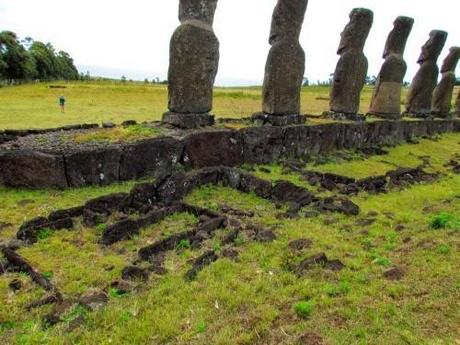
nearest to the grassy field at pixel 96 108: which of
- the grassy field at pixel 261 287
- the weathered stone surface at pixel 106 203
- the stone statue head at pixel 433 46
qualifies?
the stone statue head at pixel 433 46

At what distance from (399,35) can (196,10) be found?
11.3 m

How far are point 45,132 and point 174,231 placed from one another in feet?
17.5

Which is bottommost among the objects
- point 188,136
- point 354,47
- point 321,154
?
point 321,154

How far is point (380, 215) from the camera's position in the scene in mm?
7980

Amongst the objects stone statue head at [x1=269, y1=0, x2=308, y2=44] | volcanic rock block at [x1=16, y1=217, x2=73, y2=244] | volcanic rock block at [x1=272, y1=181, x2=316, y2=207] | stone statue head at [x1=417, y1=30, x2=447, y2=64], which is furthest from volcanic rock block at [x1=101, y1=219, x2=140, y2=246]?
stone statue head at [x1=417, y1=30, x2=447, y2=64]

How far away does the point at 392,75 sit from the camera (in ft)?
61.6

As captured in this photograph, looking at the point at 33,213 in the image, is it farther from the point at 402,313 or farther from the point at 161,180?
the point at 402,313

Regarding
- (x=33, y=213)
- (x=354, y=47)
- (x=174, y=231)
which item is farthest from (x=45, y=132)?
(x=354, y=47)

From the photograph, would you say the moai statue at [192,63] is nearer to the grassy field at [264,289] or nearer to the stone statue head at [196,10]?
the stone statue head at [196,10]

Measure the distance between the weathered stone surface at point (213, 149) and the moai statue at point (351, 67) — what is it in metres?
6.46

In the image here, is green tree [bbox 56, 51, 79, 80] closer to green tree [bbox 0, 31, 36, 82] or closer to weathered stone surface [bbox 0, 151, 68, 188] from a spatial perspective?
green tree [bbox 0, 31, 36, 82]

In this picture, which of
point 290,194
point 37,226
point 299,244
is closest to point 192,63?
point 290,194

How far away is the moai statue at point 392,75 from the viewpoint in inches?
740

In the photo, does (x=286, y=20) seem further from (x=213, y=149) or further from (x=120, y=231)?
(x=120, y=231)
